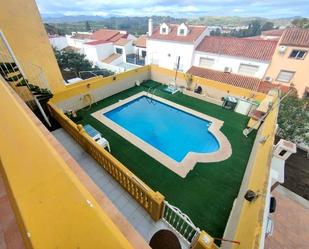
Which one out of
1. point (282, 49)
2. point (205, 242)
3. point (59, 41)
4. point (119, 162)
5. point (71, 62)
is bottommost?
point (59, 41)

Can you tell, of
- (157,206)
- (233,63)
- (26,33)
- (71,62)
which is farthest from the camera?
(71,62)

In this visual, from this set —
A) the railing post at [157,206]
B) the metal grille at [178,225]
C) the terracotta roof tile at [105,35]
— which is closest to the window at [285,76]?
the metal grille at [178,225]

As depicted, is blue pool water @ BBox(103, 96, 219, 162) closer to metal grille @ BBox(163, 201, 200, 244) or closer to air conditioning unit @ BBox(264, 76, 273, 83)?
metal grille @ BBox(163, 201, 200, 244)

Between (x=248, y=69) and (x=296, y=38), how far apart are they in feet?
14.1

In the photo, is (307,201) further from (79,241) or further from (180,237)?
(79,241)

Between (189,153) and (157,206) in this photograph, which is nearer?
(157,206)

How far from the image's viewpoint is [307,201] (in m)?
6.05

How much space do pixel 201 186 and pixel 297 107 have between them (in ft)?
26.6

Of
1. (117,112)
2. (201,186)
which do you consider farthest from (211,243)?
(117,112)

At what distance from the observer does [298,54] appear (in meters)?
14.1

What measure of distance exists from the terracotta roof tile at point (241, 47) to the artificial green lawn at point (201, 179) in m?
12.1

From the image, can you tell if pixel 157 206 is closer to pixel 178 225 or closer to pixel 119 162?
pixel 178 225

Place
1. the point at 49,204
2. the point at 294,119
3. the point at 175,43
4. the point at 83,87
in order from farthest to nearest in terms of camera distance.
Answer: the point at 175,43 → the point at 294,119 → the point at 83,87 → the point at 49,204

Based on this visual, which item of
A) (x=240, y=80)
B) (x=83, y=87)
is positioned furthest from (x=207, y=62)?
(x=83, y=87)
